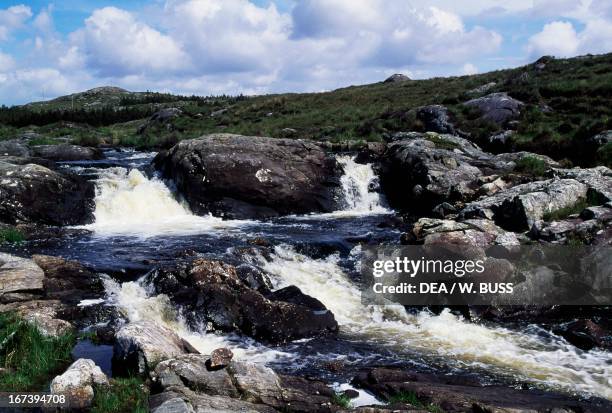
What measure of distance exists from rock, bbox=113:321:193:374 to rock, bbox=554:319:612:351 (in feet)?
30.2

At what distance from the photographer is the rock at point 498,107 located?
3788 cm

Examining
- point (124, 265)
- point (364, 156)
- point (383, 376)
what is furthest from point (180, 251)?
point (364, 156)

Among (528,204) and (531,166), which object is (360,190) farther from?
(528,204)

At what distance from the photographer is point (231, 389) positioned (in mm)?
8367

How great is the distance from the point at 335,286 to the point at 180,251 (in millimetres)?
5327

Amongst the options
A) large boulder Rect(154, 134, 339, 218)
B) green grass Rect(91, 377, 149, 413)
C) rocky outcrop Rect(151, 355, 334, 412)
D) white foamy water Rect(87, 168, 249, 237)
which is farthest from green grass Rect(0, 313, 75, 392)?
large boulder Rect(154, 134, 339, 218)

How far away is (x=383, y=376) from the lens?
33.6 ft

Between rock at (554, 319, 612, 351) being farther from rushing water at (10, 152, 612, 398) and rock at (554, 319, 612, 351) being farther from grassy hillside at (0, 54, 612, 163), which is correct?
grassy hillside at (0, 54, 612, 163)

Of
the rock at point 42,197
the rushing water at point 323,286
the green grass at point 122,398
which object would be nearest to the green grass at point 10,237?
the rushing water at point 323,286

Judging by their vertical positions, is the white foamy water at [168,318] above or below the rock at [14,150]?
below

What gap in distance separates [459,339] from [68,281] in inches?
411

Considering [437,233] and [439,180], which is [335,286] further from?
[439,180]

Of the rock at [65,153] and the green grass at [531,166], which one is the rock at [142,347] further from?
the rock at [65,153]

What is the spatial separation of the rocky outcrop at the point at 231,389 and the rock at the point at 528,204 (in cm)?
1211
